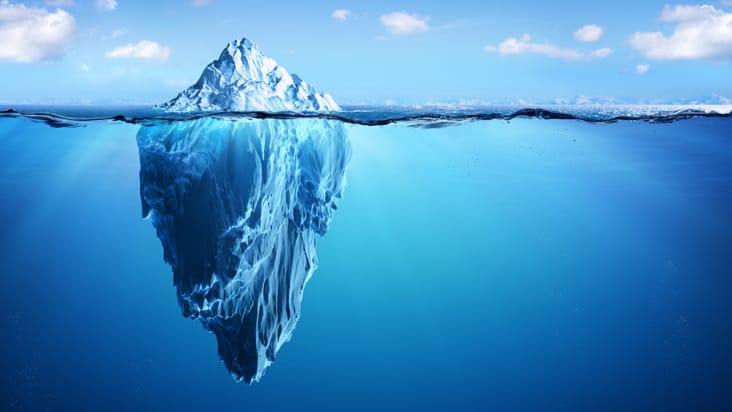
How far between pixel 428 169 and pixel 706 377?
3111 centimetres

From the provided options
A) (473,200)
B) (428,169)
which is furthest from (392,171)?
(473,200)

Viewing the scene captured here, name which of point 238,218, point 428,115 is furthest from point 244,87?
point 428,115

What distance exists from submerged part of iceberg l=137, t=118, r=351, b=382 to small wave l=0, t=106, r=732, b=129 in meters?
0.62

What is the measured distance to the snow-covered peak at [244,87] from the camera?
8.82 metres

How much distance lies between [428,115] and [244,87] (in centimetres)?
505

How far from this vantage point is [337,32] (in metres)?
10.0

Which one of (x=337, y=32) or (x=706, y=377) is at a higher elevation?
(x=337, y=32)

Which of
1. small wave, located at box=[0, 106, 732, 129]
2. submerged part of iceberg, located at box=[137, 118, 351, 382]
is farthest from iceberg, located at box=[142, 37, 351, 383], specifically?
small wave, located at box=[0, 106, 732, 129]

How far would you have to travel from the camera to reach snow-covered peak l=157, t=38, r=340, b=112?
28.9 ft

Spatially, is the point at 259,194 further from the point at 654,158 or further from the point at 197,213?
the point at 654,158

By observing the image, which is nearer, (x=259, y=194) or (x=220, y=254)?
(x=220, y=254)

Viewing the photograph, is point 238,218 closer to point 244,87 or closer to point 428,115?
point 244,87

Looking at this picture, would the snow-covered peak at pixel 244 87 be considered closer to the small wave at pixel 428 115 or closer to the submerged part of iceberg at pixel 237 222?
the small wave at pixel 428 115

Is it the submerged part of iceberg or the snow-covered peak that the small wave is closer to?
the snow-covered peak
